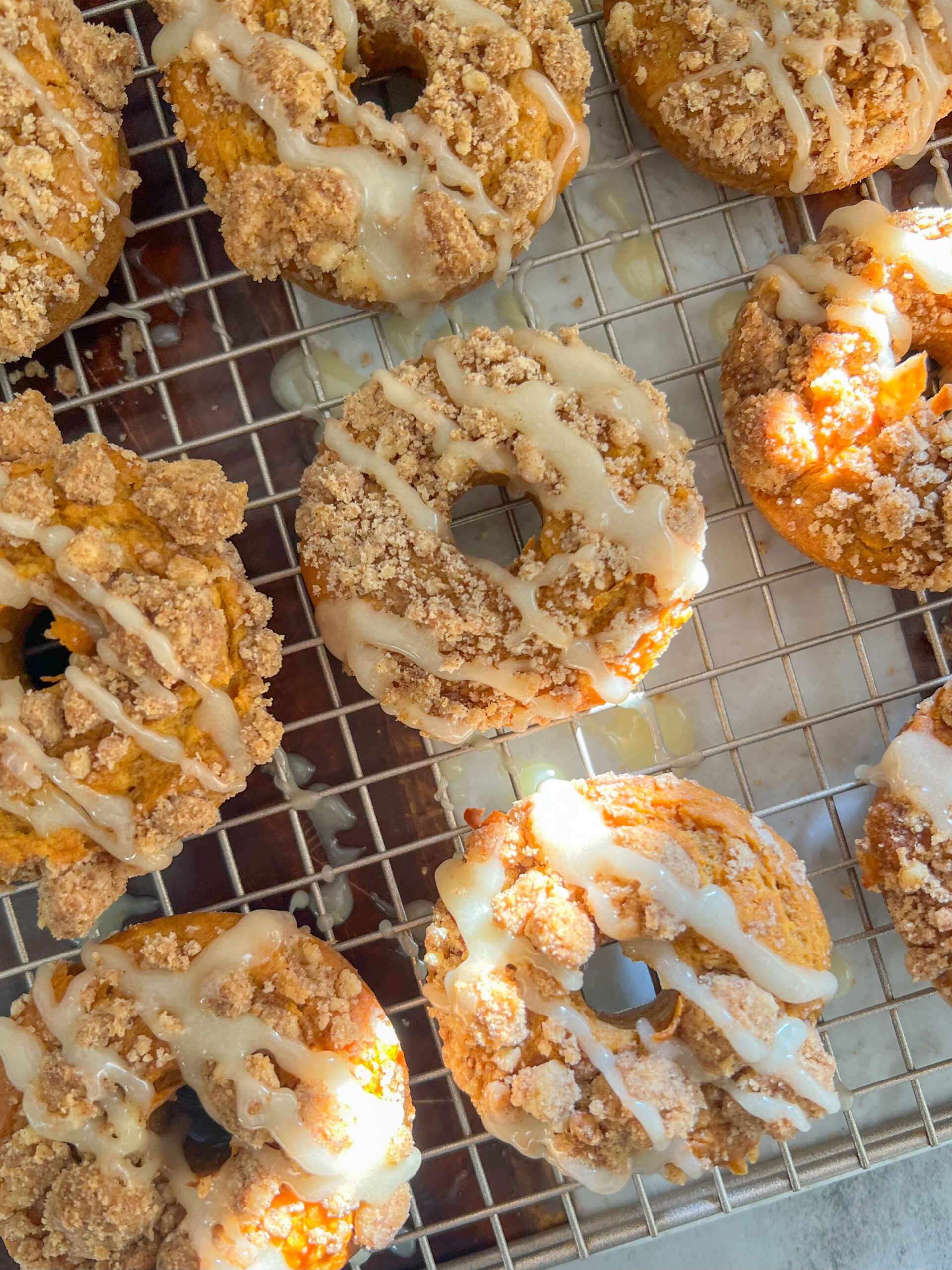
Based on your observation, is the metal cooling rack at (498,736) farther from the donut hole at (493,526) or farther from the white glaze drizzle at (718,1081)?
the white glaze drizzle at (718,1081)

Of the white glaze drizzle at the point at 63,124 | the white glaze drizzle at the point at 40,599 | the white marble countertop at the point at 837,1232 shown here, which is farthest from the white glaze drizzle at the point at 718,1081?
the white glaze drizzle at the point at 63,124

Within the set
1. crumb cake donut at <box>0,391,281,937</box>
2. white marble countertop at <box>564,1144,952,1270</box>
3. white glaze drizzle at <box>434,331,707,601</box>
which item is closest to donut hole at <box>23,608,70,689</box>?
crumb cake donut at <box>0,391,281,937</box>

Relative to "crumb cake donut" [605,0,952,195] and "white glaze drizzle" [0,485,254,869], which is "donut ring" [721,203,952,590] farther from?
"white glaze drizzle" [0,485,254,869]

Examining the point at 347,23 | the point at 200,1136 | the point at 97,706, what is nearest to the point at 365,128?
the point at 347,23

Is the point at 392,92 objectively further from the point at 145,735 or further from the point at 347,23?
the point at 145,735

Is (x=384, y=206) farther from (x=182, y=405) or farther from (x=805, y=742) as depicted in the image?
(x=805, y=742)

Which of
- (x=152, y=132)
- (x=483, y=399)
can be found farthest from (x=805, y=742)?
(x=152, y=132)
